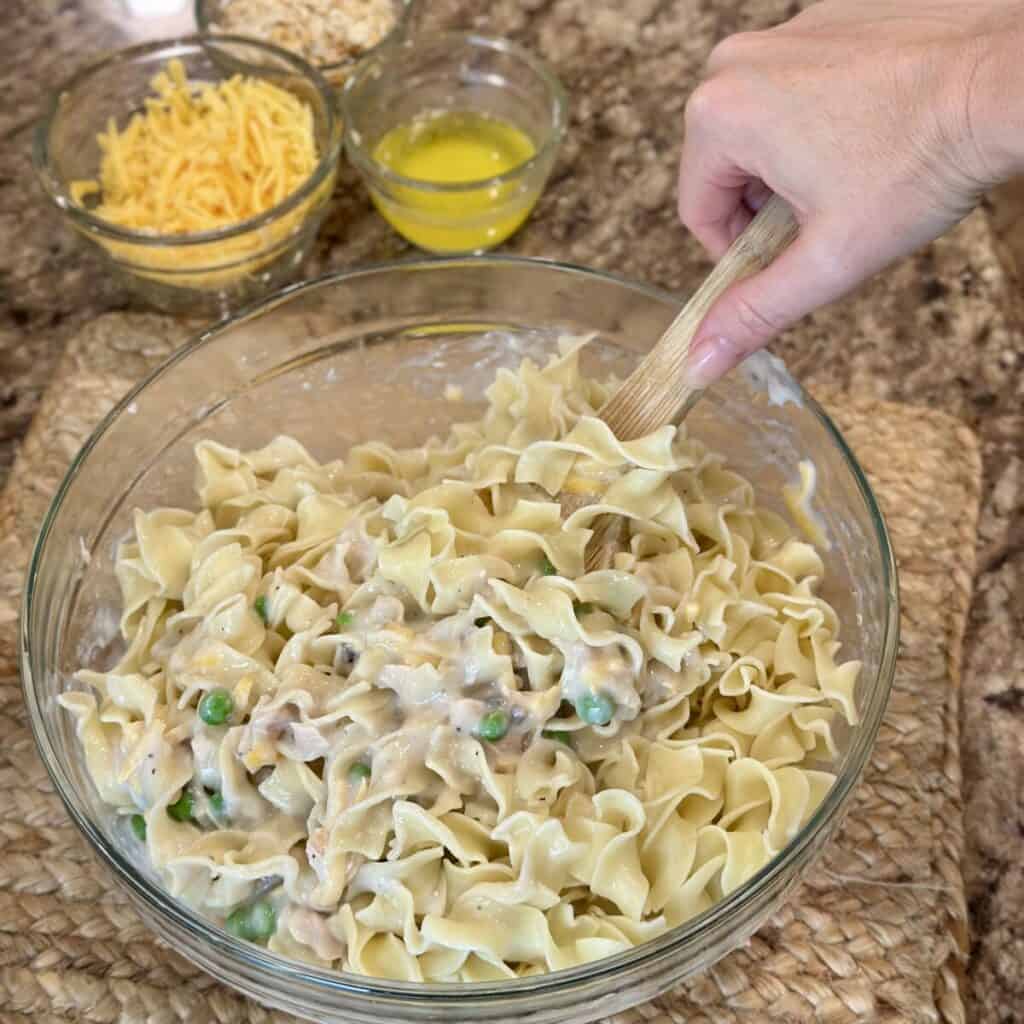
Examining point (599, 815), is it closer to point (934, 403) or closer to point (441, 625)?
point (441, 625)

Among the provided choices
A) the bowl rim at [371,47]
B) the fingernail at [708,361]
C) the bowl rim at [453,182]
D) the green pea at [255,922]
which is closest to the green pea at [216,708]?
the green pea at [255,922]

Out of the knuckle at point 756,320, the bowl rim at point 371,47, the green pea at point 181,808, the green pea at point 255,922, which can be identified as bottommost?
the green pea at point 255,922

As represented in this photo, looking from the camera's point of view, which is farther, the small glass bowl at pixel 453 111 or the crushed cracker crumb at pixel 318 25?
the crushed cracker crumb at pixel 318 25

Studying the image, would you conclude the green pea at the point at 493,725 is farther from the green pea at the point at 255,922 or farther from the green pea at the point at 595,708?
the green pea at the point at 255,922

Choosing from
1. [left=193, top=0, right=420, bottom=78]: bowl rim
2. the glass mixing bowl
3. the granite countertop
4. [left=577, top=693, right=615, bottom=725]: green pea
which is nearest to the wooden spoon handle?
the glass mixing bowl

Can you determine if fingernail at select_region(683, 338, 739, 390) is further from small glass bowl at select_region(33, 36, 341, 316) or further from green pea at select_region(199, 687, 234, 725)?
small glass bowl at select_region(33, 36, 341, 316)

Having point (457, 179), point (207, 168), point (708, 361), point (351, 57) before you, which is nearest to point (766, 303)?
point (708, 361)

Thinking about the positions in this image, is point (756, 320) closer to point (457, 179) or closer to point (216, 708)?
point (216, 708)
